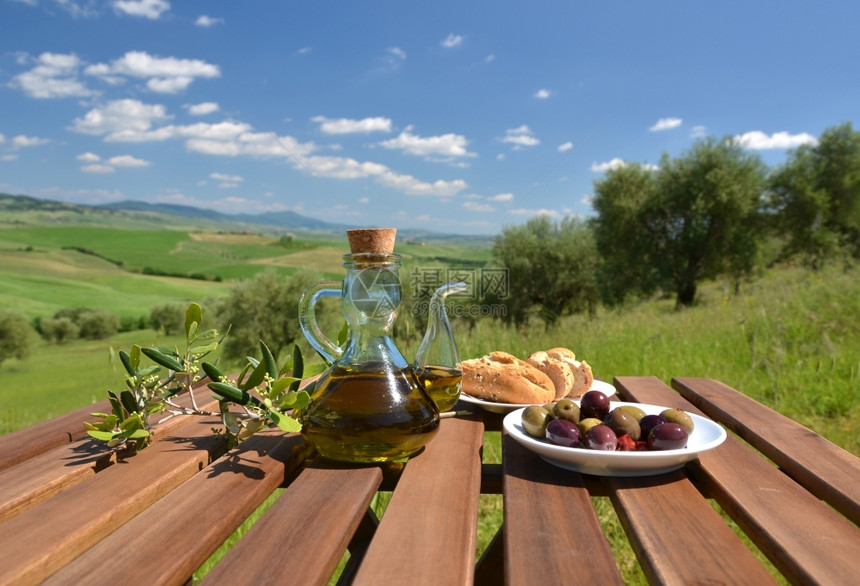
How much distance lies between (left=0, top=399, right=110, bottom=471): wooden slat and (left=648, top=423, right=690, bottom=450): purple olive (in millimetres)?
1482

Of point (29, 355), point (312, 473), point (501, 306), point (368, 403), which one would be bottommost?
point (29, 355)

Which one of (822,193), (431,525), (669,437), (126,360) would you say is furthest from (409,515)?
(822,193)

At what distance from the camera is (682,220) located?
880 inches

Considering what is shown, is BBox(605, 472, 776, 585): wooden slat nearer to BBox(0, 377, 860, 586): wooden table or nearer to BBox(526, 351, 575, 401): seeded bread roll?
BBox(0, 377, 860, 586): wooden table

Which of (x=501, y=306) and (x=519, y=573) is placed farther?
(x=501, y=306)

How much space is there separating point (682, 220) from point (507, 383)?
22.9 meters

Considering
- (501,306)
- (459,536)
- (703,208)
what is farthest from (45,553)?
(703,208)

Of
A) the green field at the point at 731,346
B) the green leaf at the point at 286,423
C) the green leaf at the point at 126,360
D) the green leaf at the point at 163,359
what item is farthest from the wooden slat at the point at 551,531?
→ the green leaf at the point at 126,360

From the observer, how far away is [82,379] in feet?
90.8

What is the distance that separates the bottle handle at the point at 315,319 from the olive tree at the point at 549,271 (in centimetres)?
2382

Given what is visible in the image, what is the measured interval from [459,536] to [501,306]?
21.2 m

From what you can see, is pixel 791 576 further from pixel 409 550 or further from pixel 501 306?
pixel 501 306

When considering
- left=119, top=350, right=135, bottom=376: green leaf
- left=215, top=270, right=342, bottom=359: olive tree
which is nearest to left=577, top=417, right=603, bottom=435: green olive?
left=119, top=350, right=135, bottom=376: green leaf

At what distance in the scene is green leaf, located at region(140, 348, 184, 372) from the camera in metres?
1.39
